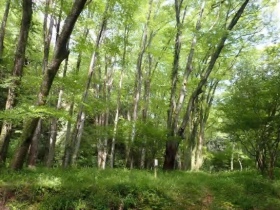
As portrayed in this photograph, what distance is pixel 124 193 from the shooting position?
8008 millimetres

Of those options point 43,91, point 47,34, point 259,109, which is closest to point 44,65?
point 47,34

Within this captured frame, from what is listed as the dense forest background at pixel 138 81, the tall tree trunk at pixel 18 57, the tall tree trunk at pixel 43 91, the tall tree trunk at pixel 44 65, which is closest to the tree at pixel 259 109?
the dense forest background at pixel 138 81

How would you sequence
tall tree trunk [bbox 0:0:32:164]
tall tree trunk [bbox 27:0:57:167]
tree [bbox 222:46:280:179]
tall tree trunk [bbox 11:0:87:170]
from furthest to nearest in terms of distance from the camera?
1. tree [bbox 222:46:280:179]
2. tall tree trunk [bbox 27:0:57:167]
3. tall tree trunk [bbox 0:0:32:164]
4. tall tree trunk [bbox 11:0:87:170]

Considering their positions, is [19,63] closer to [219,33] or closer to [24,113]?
[24,113]

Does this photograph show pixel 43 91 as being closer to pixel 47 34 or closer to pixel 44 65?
pixel 44 65

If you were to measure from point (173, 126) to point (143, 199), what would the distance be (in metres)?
5.74

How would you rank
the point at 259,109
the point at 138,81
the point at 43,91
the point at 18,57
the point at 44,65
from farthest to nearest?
the point at 138,81 < the point at 259,109 < the point at 44,65 < the point at 18,57 < the point at 43,91

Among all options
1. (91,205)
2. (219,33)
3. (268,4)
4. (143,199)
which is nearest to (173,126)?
(219,33)

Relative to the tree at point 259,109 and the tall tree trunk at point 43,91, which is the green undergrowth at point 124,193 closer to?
the tall tree trunk at point 43,91

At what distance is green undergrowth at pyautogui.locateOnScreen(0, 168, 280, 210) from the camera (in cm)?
702

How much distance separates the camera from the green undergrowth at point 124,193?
702 cm

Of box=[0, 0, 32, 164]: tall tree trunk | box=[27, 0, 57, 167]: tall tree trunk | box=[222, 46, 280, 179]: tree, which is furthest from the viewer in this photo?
box=[222, 46, 280, 179]: tree

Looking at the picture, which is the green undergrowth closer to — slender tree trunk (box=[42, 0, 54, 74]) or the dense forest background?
the dense forest background

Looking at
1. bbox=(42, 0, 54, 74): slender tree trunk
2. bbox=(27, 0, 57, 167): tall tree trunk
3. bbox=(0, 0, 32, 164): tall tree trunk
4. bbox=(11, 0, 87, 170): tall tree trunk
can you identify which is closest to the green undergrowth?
bbox=(11, 0, 87, 170): tall tree trunk
